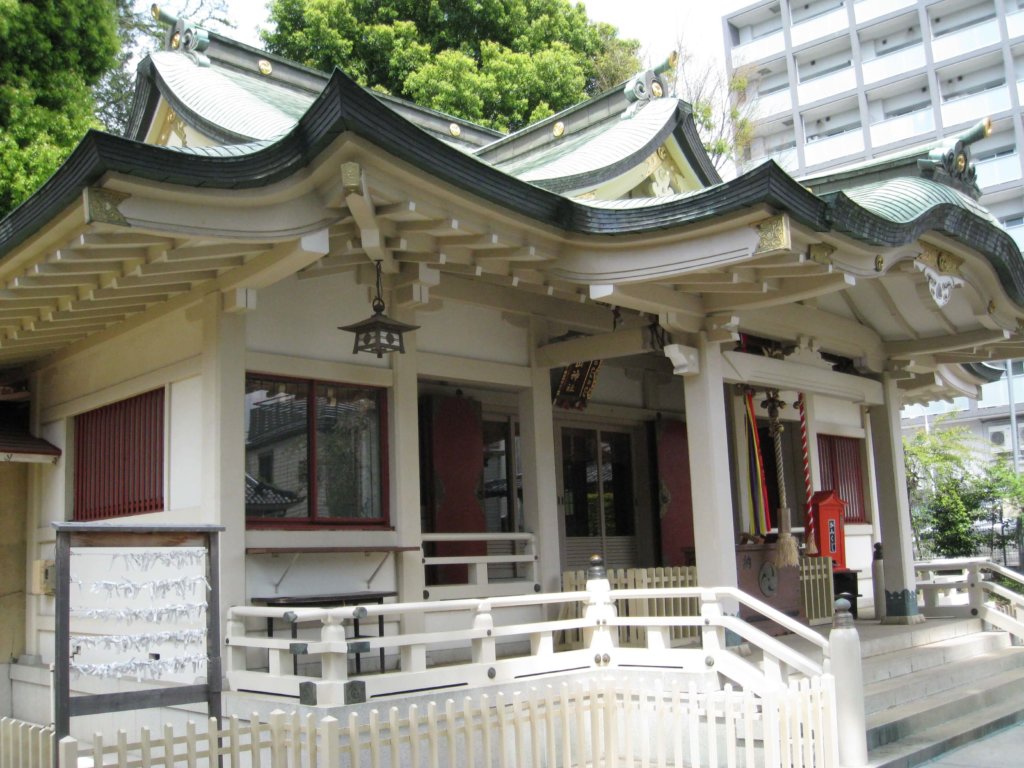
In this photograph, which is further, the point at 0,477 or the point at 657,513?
the point at 657,513

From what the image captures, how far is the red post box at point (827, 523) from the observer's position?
12289 mm

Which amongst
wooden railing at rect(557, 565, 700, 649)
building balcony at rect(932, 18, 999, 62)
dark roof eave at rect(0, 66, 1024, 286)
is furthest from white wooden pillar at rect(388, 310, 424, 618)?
building balcony at rect(932, 18, 999, 62)

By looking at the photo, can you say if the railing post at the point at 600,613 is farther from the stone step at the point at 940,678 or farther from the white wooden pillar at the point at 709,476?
the stone step at the point at 940,678

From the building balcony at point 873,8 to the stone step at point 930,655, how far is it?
39.3 metres

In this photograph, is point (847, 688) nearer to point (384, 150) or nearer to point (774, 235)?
point (774, 235)

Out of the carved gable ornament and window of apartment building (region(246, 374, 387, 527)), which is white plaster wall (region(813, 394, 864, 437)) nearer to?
the carved gable ornament

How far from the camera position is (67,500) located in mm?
10547

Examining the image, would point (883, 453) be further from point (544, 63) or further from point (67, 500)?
point (544, 63)

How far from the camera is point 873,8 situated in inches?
1807

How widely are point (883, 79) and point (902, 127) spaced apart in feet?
8.57

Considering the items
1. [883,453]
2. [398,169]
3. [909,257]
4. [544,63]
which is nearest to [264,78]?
[398,169]

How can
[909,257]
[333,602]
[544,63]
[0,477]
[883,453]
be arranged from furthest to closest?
[544,63] → [883,453] → [0,477] → [909,257] → [333,602]

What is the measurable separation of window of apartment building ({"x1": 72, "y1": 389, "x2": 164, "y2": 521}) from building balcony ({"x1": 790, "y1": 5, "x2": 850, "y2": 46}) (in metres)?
44.3

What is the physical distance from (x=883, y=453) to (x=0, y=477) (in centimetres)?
1049
